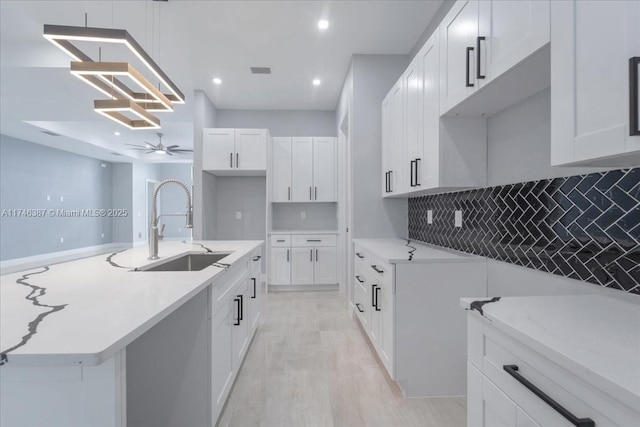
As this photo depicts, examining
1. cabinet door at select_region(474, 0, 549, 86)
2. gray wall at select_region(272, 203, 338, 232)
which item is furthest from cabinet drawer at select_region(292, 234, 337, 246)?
cabinet door at select_region(474, 0, 549, 86)

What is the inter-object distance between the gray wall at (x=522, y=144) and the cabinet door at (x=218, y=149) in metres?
3.57

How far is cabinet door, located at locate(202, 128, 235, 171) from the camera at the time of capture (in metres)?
4.59

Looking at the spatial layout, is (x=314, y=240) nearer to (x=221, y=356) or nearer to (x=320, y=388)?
(x=320, y=388)

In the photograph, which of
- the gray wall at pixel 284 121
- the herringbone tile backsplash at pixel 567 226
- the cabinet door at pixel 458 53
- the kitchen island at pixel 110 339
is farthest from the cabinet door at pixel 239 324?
the gray wall at pixel 284 121

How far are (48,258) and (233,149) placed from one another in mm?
6953

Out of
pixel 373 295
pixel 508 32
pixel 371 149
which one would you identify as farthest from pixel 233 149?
pixel 508 32

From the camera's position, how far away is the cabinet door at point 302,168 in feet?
16.0

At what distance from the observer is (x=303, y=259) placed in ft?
15.4

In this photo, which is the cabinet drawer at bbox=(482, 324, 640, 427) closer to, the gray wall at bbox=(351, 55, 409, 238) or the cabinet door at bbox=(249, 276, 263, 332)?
the cabinet door at bbox=(249, 276, 263, 332)

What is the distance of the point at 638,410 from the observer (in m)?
0.55

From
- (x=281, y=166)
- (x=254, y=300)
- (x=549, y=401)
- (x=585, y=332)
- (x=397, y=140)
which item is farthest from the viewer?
(x=281, y=166)

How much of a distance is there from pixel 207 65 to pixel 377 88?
2095 millimetres

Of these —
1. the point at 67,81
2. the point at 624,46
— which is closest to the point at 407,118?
the point at 624,46

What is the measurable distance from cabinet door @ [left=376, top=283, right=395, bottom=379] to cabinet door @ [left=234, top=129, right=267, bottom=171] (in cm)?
298
